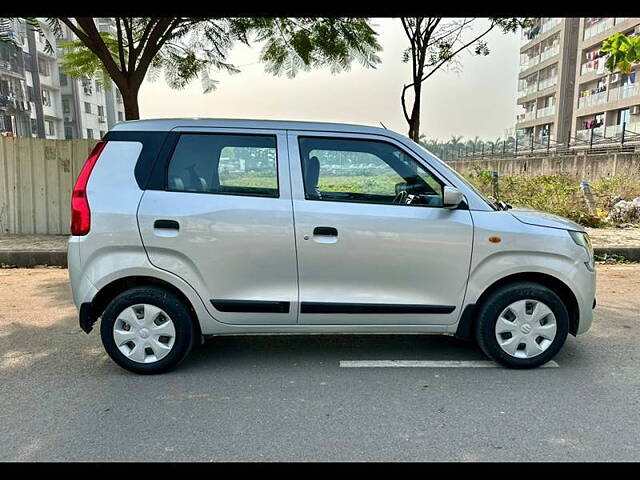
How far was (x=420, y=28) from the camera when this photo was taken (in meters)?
8.12

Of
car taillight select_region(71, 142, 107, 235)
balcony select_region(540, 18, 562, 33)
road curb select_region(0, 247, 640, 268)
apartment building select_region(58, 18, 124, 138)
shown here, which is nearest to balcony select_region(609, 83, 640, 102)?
balcony select_region(540, 18, 562, 33)

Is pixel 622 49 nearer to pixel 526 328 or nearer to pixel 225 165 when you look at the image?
pixel 526 328

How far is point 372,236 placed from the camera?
10.7 feet

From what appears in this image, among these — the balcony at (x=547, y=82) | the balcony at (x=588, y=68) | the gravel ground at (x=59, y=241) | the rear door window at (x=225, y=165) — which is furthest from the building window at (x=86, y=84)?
the balcony at (x=547, y=82)

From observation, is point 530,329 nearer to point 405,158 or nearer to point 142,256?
point 405,158

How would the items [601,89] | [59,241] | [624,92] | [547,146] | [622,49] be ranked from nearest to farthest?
[622,49] < [59,241] < [547,146] < [624,92] < [601,89]

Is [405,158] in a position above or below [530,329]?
above

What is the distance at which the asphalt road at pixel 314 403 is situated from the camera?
8.27 feet

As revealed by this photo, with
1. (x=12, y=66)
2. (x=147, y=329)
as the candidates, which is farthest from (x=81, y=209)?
(x=12, y=66)

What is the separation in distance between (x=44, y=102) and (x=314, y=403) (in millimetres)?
45983

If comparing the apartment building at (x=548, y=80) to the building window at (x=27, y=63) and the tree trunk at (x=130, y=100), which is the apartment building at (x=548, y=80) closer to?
the tree trunk at (x=130, y=100)
